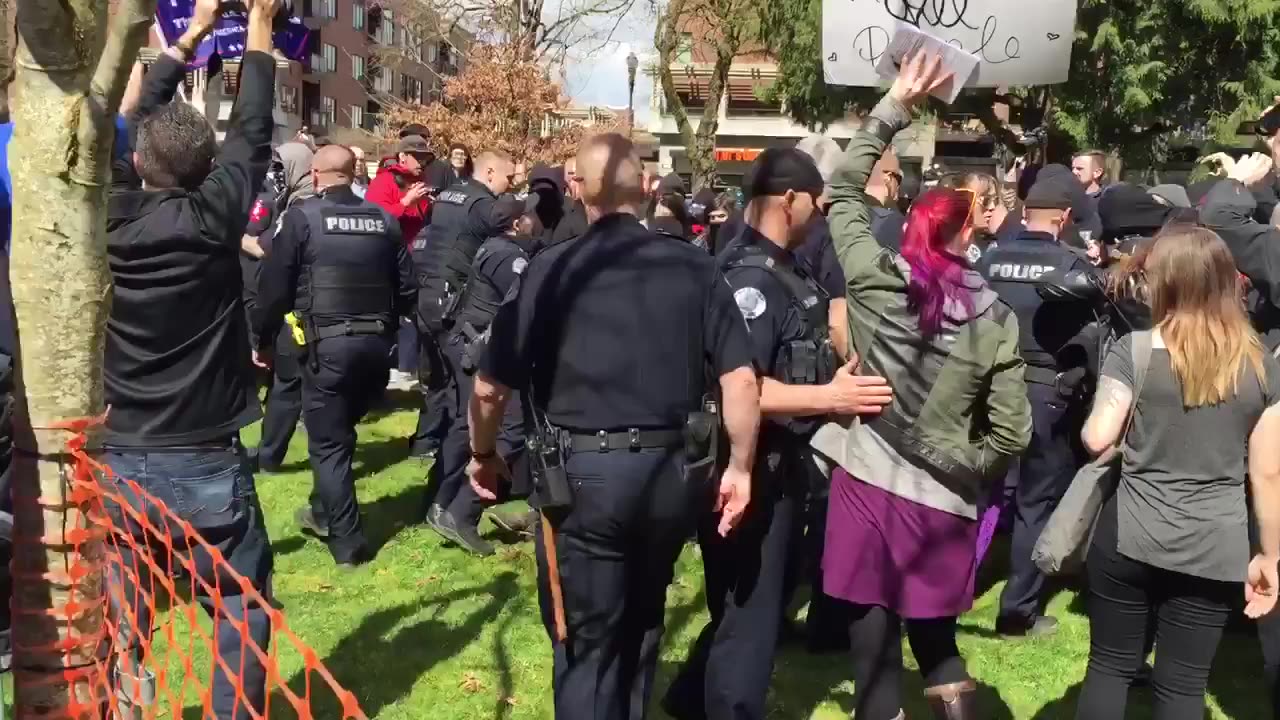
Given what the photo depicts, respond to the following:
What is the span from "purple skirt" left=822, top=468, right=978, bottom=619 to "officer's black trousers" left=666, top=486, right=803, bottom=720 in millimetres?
251

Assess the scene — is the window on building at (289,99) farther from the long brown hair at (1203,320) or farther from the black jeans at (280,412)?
the long brown hair at (1203,320)

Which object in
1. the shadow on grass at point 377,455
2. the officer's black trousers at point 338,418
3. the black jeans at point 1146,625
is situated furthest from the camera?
the shadow on grass at point 377,455

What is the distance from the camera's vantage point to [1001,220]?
661 cm

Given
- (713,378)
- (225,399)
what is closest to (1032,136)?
(713,378)

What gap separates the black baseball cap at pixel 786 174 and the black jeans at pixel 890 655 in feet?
4.73

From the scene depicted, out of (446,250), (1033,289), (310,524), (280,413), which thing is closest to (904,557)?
(1033,289)

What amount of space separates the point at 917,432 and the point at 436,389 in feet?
15.1

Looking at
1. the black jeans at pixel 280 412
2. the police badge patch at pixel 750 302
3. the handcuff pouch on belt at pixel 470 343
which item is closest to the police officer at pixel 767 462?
the police badge patch at pixel 750 302

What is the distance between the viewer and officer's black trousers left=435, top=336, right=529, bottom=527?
637 cm

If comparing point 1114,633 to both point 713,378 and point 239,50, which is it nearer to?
point 713,378

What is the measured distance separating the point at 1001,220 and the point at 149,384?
4.84 meters

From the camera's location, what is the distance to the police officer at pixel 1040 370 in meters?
5.27

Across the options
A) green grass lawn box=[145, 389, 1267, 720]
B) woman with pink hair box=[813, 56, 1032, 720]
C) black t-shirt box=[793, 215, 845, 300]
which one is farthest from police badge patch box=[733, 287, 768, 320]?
green grass lawn box=[145, 389, 1267, 720]

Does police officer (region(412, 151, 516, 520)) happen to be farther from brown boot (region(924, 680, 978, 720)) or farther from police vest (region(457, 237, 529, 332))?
brown boot (region(924, 680, 978, 720))
